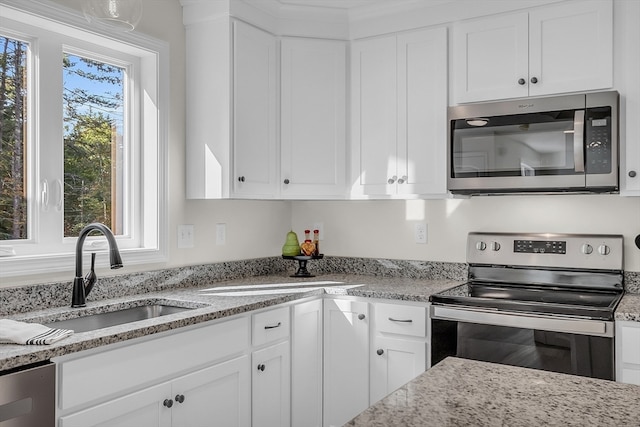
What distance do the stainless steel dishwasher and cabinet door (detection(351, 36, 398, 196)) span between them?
6.24 feet

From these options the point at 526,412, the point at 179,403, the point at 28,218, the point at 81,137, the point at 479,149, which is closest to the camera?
the point at 526,412

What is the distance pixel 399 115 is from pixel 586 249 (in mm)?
1138

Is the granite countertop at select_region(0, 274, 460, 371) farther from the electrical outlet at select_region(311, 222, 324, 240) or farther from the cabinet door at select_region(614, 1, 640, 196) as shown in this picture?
the cabinet door at select_region(614, 1, 640, 196)

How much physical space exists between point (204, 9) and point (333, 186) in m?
1.13

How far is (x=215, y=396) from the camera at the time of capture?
85.7 inches

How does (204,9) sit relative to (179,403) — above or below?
above

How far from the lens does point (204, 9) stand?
A: 2.77 meters

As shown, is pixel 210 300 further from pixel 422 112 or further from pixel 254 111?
pixel 422 112

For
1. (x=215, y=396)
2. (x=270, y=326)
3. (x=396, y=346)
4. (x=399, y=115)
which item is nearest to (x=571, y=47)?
(x=399, y=115)

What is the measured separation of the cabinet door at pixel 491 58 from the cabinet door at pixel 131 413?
1.94 m

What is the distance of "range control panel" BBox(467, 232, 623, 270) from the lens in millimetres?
2646

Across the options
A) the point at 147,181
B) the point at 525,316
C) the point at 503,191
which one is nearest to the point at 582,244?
the point at 503,191

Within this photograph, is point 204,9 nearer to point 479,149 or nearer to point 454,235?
point 479,149

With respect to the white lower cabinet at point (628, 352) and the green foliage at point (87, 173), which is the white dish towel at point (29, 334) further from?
the white lower cabinet at point (628, 352)
